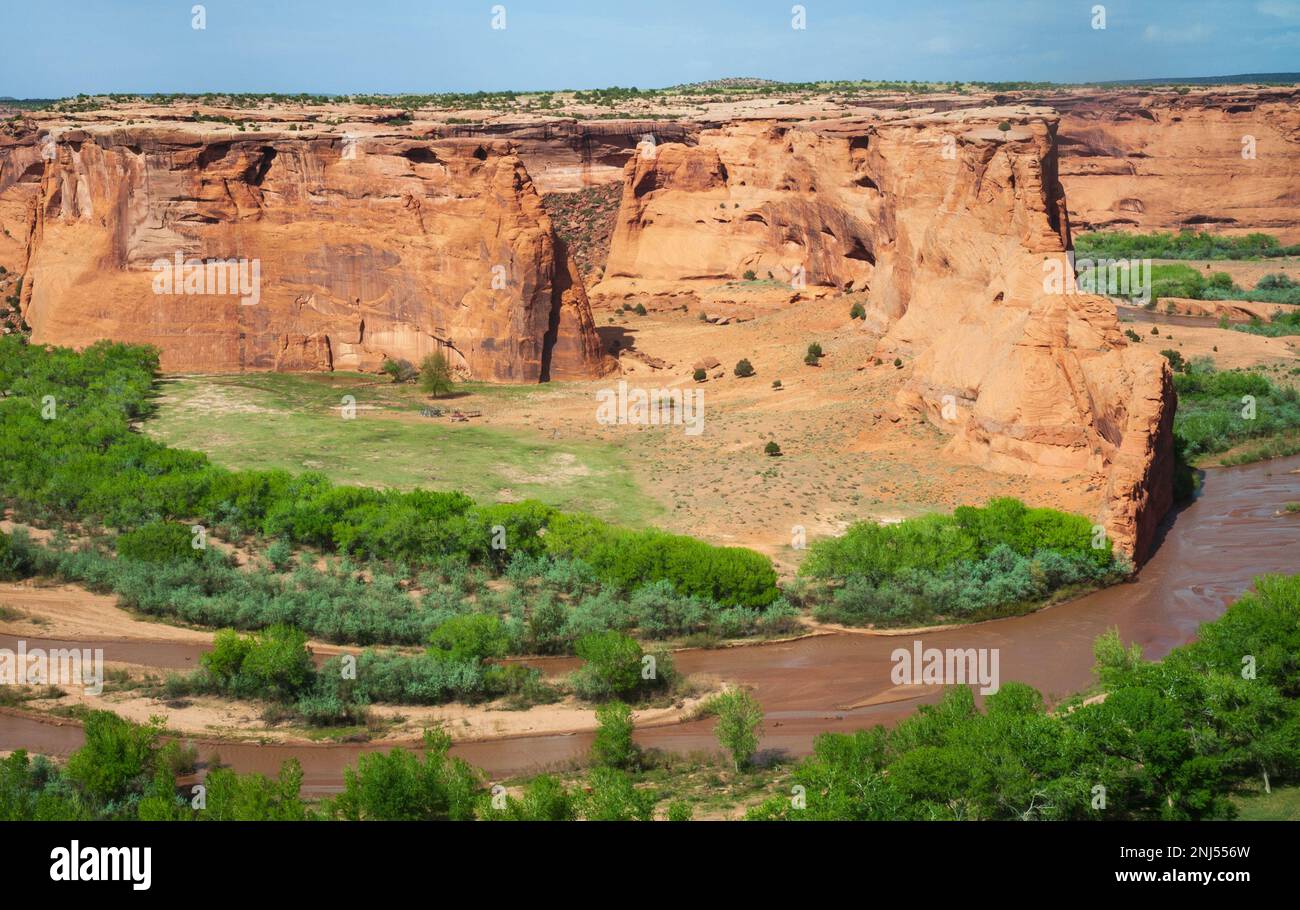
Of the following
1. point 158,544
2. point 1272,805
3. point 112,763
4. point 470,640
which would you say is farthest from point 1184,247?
point 112,763

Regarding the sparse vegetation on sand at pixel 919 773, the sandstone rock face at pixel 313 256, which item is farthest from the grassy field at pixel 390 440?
the sparse vegetation on sand at pixel 919 773

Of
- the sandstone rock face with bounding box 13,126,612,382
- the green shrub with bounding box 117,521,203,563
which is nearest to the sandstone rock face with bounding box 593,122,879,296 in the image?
the sandstone rock face with bounding box 13,126,612,382

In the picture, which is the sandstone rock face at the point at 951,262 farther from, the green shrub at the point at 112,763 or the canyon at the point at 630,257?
the green shrub at the point at 112,763

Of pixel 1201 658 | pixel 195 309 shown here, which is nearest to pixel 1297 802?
pixel 1201 658

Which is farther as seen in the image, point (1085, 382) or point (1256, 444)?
point (1256, 444)

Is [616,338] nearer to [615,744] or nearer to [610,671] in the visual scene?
[610,671]

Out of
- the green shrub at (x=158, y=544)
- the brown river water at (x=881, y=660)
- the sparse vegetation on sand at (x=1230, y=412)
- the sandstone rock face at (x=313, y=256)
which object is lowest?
the brown river water at (x=881, y=660)

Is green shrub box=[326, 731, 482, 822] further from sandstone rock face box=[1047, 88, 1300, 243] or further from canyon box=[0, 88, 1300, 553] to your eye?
sandstone rock face box=[1047, 88, 1300, 243]

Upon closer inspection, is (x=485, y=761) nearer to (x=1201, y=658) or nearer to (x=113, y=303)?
(x=1201, y=658)
